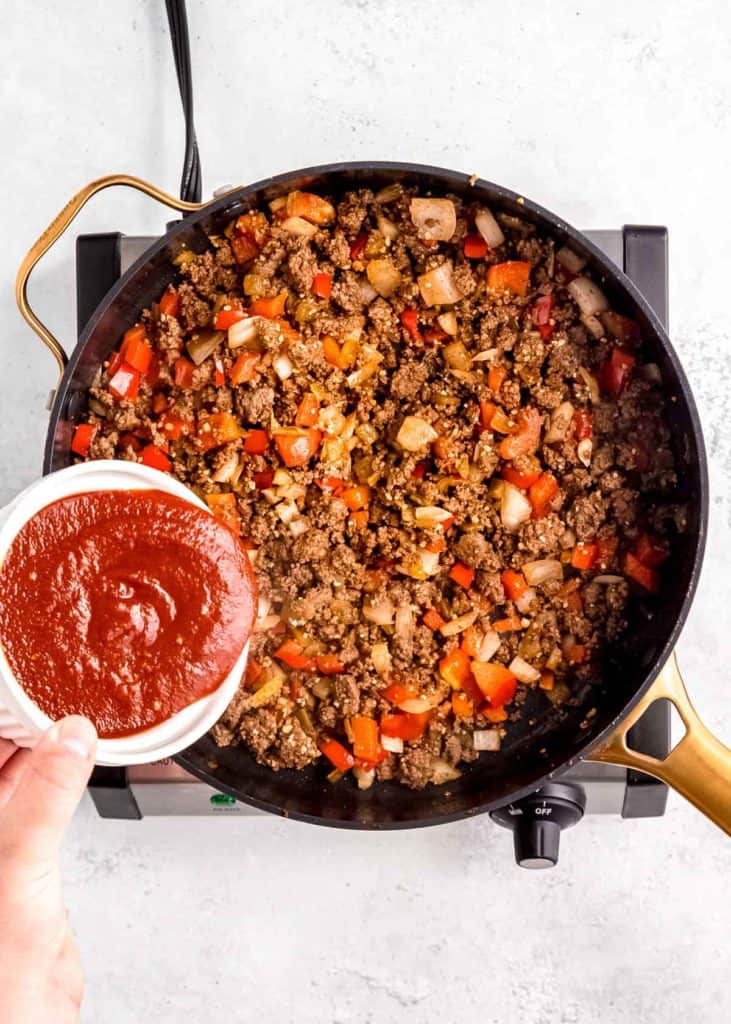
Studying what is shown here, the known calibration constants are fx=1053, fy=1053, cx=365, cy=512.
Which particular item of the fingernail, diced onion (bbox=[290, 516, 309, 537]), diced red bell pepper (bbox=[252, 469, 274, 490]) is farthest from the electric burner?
the fingernail

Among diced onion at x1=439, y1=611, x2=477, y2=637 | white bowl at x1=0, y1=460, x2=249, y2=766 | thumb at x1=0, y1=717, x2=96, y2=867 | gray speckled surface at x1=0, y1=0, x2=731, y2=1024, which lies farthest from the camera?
gray speckled surface at x1=0, y1=0, x2=731, y2=1024

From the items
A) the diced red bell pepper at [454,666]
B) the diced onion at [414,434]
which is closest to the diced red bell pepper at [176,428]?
the diced onion at [414,434]

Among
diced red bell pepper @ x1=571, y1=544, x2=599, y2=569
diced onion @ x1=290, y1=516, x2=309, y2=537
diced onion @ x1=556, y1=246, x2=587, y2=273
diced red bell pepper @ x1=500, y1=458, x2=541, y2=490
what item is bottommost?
diced red bell pepper @ x1=571, y1=544, x2=599, y2=569

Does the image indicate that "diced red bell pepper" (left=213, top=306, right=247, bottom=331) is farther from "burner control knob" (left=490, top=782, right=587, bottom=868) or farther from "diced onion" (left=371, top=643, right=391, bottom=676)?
"burner control knob" (left=490, top=782, right=587, bottom=868)

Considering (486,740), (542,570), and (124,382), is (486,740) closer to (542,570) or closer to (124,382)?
(542,570)

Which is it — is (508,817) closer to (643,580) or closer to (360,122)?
(643,580)

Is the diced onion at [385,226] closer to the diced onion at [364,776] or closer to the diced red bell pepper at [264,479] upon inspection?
the diced red bell pepper at [264,479]

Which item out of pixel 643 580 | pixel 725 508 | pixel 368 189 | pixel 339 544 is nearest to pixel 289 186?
pixel 368 189
